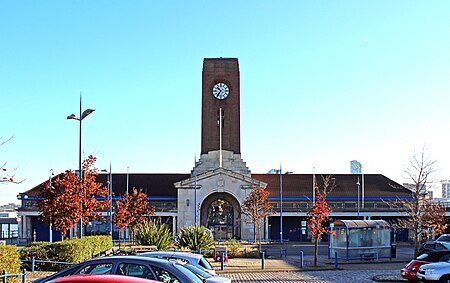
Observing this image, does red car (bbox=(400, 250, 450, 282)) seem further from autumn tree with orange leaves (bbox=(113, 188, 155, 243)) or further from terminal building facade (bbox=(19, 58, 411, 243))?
terminal building facade (bbox=(19, 58, 411, 243))

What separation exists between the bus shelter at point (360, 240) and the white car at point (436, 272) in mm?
16000

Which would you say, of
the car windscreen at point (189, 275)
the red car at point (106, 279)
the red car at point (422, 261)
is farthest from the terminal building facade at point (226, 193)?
the red car at point (106, 279)

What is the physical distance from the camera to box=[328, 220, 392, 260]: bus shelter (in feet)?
125

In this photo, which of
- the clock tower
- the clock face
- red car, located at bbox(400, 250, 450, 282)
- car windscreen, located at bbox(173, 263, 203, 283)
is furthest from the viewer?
the clock face

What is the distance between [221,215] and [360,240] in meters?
35.2

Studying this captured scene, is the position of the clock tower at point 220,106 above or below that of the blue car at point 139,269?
above

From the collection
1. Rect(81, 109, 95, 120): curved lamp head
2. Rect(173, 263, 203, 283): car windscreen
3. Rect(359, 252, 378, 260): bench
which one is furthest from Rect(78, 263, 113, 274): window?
Rect(359, 252, 378, 260): bench

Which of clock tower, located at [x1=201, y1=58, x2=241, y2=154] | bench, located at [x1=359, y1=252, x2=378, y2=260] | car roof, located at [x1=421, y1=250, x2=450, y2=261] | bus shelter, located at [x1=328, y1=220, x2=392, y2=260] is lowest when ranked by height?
bench, located at [x1=359, y1=252, x2=378, y2=260]

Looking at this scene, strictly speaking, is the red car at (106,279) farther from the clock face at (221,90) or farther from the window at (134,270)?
→ the clock face at (221,90)

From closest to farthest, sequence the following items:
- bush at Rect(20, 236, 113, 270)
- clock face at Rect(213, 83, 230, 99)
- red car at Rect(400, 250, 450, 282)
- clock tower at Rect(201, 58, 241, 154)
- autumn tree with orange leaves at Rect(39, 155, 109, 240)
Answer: red car at Rect(400, 250, 450, 282), bush at Rect(20, 236, 113, 270), autumn tree with orange leaves at Rect(39, 155, 109, 240), clock tower at Rect(201, 58, 241, 154), clock face at Rect(213, 83, 230, 99)

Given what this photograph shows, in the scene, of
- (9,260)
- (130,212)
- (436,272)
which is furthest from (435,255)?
(130,212)

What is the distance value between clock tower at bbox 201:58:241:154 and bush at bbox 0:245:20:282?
181 ft

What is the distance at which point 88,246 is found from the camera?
2911 centimetres

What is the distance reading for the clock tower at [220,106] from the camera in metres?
74.1
